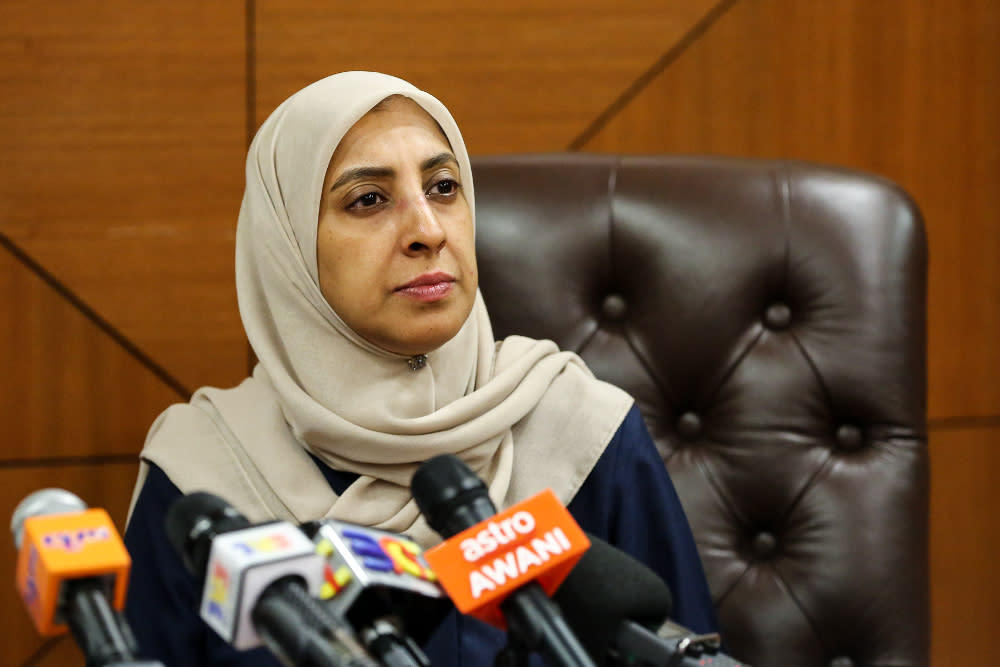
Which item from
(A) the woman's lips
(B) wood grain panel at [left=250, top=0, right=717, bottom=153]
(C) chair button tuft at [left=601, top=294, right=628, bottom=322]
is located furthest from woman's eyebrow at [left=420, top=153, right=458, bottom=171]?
(B) wood grain panel at [left=250, top=0, right=717, bottom=153]

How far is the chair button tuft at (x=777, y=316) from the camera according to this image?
1.56 m

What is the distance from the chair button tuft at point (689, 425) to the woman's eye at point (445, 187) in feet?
1.61

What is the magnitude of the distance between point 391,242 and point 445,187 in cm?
12

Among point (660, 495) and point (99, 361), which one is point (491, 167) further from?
point (99, 361)

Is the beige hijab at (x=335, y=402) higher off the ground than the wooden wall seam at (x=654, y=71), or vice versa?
the wooden wall seam at (x=654, y=71)

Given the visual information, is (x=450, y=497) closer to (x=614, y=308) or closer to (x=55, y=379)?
(x=614, y=308)

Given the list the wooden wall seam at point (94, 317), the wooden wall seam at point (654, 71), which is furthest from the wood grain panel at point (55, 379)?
the wooden wall seam at point (654, 71)

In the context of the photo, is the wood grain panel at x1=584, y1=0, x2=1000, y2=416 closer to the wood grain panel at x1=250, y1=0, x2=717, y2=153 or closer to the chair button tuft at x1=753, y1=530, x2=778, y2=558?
the wood grain panel at x1=250, y1=0, x2=717, y2=153

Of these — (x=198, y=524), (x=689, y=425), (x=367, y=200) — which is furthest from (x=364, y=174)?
(x=198, y=524)

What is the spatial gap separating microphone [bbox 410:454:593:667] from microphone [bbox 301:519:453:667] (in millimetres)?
20

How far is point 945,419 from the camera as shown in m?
1.97

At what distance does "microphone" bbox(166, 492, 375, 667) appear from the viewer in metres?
0.54

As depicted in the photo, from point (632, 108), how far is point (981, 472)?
0.93 meters

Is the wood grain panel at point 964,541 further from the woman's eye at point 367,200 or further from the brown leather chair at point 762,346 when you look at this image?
the woman's eye at point 367,200
